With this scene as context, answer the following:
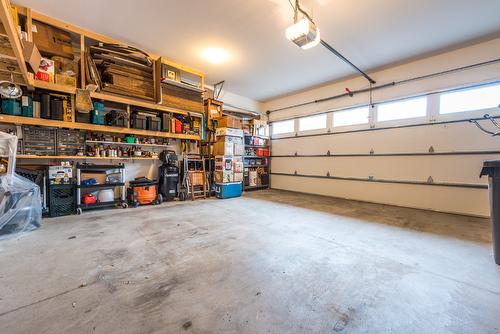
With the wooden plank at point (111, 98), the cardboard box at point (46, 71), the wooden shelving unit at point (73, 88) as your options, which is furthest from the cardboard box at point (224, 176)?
the cardboard box at point (46, 71)

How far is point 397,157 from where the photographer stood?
4961 mm

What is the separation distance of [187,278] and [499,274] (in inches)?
115

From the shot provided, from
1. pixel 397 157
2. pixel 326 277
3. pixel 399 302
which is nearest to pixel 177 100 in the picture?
pixel 326 277

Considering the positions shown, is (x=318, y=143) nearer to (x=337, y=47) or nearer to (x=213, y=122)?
(x=337, y=47)

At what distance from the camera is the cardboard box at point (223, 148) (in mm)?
5734

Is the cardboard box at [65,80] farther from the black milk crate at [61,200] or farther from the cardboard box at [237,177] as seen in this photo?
the cardboard box at [237,177]

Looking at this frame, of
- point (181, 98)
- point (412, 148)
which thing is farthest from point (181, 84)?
point (412, 148)

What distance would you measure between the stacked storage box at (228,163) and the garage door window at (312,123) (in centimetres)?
235

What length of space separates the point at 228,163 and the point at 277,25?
134 inches

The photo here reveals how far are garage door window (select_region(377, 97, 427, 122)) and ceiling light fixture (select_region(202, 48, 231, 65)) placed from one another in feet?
13.4

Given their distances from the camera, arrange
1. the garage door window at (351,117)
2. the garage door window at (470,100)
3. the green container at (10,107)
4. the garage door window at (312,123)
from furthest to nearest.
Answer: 1. the garage door window at (312,123)
2. the garage door window at (351,117)
3. the garage door window at (470,100)
4. the green container at (10,107)

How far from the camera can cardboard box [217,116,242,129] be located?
590 cm

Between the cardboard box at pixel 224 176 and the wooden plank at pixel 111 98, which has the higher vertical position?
the wooden plank at pixel 111 98

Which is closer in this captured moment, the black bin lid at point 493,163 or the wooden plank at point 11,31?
the wooden plank at point 11,31
